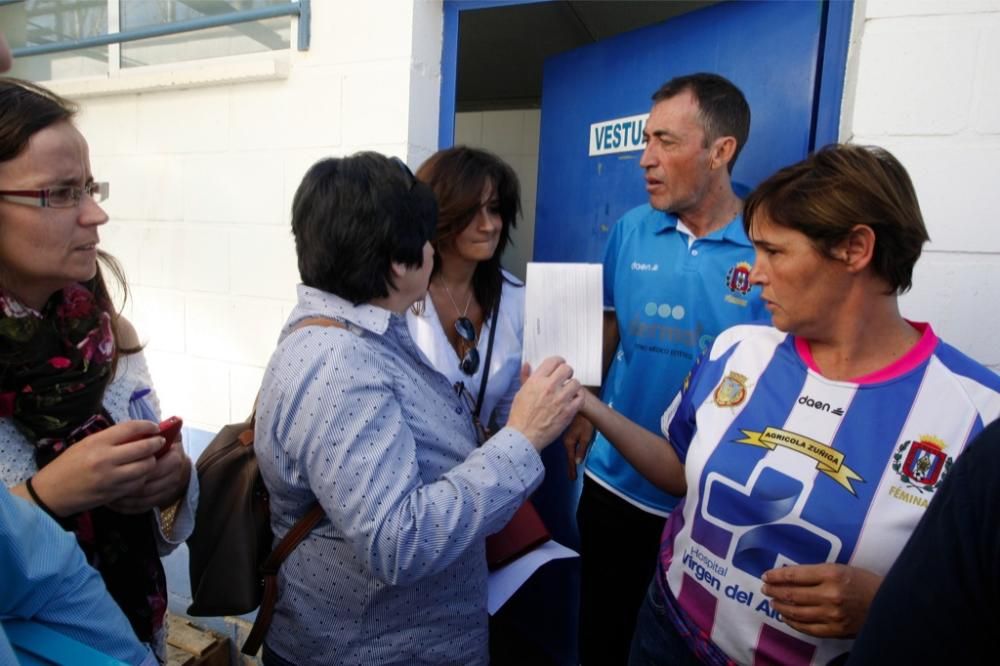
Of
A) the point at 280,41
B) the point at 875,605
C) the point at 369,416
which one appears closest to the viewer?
the point at 875,605

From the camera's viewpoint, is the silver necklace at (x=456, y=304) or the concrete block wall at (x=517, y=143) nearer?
the silver necklace at (x=456, y=304)

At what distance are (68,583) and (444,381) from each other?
27.7 inches

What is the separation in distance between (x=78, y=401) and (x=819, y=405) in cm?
134

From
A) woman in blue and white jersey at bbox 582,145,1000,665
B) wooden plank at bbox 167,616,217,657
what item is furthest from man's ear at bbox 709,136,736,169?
wooden plank at bbox 167,616,217,657

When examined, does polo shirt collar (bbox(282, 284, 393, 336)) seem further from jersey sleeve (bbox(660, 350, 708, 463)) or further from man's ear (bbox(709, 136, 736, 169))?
man's ear (bbox(709, 136, 736, 169))

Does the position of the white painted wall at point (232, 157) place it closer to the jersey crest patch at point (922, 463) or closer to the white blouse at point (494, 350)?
the white blouse at point (494, 350)

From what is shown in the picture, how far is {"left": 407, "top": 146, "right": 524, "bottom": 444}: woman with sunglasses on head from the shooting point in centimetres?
165

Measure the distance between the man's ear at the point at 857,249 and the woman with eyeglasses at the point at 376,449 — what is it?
21.7 inches

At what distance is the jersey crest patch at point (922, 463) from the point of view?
0.92 meters

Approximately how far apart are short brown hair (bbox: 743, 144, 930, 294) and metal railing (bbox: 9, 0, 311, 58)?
6.38ft

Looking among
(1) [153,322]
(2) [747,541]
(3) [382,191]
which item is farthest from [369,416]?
(1) [153,322]

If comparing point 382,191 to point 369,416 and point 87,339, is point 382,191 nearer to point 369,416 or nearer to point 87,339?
point 369,416

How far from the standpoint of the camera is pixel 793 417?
1052 millimetres

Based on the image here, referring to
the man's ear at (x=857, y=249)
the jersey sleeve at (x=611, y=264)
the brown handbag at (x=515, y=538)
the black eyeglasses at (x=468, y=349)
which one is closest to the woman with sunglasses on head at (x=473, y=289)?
the black eyeglasses at (x=468, y=349)
